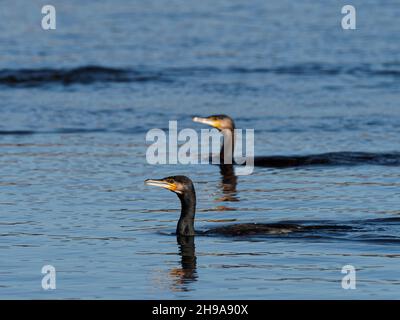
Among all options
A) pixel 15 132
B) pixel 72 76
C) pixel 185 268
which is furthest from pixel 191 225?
pixel 72 76

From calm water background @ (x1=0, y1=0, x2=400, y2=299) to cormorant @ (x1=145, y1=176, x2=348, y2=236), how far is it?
0.77 ft

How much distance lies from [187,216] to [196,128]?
970 cm

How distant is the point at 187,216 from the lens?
14.1 metres

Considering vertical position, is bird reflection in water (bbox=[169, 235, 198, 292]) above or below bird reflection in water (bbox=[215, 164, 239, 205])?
below

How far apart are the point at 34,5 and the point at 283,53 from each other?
41.0 ft

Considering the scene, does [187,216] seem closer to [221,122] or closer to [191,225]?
[191,225]

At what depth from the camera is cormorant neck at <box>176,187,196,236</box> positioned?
1402cm

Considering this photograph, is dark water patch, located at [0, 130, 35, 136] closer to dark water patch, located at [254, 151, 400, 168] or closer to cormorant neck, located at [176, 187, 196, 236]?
dark water patch, located at [254, 151, 400, 168]

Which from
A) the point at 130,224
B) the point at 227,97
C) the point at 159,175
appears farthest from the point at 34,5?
the point at 130,224

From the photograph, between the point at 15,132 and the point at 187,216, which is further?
the point at 15,132

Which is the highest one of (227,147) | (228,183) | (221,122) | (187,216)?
(221,122)

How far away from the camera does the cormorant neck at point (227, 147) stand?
66.2 feet

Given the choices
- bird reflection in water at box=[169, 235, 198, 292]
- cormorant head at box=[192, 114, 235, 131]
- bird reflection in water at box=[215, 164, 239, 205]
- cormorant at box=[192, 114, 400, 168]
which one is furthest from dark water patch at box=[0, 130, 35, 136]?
bird reflection in water at box=[169, 235, 198, 292]

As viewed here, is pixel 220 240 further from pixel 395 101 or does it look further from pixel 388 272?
pixel 395 101
